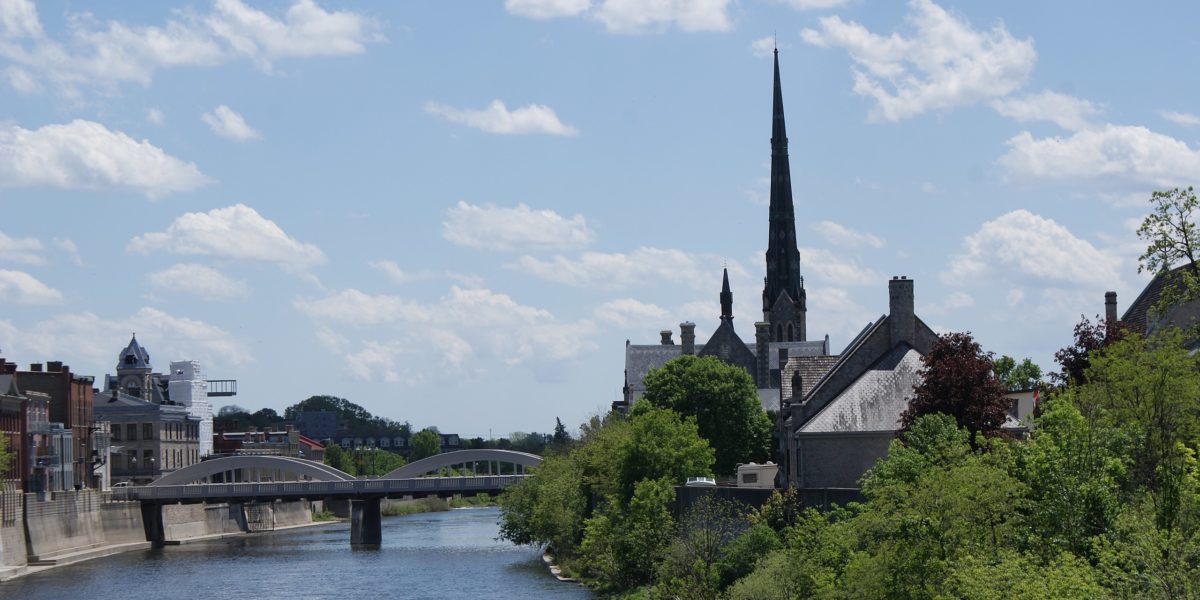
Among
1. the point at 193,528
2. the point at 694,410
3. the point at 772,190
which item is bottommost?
the point at 193,528

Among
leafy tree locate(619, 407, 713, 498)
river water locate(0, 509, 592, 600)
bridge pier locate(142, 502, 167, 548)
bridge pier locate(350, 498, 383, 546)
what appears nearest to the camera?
leafy tree locate(619, 407, 713, 498)

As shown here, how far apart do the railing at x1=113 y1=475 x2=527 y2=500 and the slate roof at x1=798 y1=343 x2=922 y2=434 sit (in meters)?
60.5

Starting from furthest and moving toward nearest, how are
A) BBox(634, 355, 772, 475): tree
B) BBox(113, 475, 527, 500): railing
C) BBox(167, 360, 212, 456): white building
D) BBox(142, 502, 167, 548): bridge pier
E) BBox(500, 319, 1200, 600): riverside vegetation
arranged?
1. BBox(167, 360, 212, 456): white building
2. BBox(142, 502, 167, 548): bridge pier
3. BBox(113, 475, 527, 500): railing
4. BBox(634, 355, 772, 475): tree
5. BBox(500, 319, 1200, 600): riverside vegetation

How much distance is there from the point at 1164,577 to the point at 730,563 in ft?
85.1

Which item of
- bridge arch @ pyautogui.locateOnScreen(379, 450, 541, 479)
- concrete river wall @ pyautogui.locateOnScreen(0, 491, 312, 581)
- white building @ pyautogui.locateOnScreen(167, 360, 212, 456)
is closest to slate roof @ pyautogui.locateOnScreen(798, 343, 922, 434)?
concrete river wall @ pyautogui.locateOnScreen(0, 491, 312, 581)

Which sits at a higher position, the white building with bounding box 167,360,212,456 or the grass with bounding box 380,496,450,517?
the white building with bounding box 167,360,212,456

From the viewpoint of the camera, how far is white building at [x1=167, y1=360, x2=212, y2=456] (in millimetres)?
174125

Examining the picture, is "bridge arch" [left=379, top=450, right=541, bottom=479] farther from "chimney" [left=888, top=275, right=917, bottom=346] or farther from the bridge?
"chimney" [left=888, top=275, right=917, bottom=346]

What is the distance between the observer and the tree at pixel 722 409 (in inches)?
3558

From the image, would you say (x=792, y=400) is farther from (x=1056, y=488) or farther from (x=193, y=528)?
(x=193, y=528)

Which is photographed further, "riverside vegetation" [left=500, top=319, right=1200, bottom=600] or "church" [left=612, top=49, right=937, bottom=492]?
"church" [left=612, top=49, right=937, bottom=492]

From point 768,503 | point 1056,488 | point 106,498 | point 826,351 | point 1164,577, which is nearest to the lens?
point 1164,577

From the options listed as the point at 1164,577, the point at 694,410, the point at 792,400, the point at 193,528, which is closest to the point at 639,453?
the point at 792,400

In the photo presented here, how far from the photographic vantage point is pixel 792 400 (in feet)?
229
